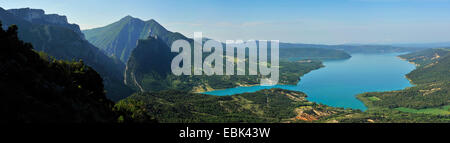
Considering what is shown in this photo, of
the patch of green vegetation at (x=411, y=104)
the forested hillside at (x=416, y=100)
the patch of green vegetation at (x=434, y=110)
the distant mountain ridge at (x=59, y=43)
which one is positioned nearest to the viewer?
the patch of green vegetation at (x=411, y=104)

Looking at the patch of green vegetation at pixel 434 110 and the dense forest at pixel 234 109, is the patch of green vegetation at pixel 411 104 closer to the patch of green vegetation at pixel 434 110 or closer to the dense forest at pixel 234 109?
the patch of green vegetation at pixel 434 110

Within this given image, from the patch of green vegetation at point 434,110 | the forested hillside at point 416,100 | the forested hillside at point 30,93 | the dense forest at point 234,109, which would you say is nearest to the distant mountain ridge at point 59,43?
the dense forest at point 234,109

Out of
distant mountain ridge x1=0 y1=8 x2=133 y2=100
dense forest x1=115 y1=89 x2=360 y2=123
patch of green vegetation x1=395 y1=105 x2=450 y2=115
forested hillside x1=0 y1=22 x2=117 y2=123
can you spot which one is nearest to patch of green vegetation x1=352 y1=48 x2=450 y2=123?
patch of green vegetation x1=395 y1=105 x2=450 y2=115

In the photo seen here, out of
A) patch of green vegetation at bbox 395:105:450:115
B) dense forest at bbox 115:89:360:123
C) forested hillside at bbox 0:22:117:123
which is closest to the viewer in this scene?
forested hillside at bbox 0:22:117:123

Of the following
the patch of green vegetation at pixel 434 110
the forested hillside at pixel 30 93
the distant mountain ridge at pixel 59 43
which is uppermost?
the distant mountain ridge at pixel 59 43

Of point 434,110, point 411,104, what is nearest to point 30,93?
point 434,110

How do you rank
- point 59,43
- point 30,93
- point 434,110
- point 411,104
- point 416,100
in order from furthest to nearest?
1. point 59,43
2. point 416,100
3. point 411,104
4. point 434,110
5. point 30,93

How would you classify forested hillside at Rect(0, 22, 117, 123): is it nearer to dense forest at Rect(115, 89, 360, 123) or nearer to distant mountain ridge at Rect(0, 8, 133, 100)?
dense forest at Rect(115, 89, 360, 123)

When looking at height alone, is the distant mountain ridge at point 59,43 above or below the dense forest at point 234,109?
above

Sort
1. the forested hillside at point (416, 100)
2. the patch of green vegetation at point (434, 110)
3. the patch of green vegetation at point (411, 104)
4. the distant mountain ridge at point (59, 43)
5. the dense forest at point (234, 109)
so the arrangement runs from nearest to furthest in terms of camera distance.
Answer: the dense forest at point (234, 109) < the patch of green vegetation at point (411, 104) < the patch of green vegetation at point (434, 110) < the forested hillside at point (416, 100) < the distant mountain ridge at point (59, 43)

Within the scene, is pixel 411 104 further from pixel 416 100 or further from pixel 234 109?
pixel 234 109
